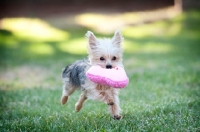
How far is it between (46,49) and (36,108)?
28.6 ft

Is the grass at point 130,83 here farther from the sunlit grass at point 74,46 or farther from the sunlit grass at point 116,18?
the sunlit grass at point 116,18

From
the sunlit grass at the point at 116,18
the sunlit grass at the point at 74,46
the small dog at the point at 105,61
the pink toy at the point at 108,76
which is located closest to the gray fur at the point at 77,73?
the small dog at the point at 105,61

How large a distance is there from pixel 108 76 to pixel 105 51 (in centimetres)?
45

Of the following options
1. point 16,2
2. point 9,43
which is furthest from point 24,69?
point 16,2

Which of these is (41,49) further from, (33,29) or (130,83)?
(130,83)

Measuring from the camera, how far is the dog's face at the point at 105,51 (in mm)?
6090

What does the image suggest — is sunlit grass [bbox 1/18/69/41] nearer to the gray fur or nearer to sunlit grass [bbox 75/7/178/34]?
sunlit grass [bbox 75/7/178/34]

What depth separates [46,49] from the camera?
642 inches

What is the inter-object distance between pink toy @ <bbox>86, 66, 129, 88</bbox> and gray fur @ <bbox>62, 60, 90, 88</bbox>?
0.51 m

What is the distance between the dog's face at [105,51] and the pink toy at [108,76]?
0.51 ft

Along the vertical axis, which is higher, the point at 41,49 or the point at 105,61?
the point at 41,49

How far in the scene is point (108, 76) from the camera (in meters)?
5.83

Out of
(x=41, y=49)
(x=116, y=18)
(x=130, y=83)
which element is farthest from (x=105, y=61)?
(x=116, y=18)

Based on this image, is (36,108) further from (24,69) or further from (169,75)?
(24,69)
